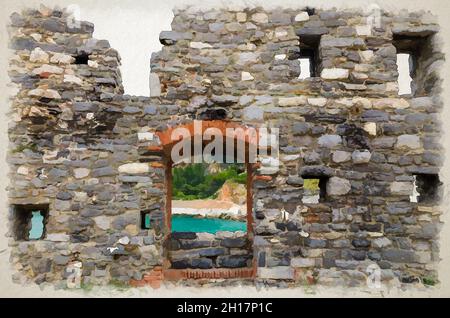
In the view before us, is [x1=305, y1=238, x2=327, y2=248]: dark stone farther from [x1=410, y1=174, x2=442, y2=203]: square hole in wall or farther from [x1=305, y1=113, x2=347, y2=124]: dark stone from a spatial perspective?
[x1=305, y1=113, x2=347, y2=124]: dark stone

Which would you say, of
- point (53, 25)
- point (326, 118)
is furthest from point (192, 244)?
point (53, 25)

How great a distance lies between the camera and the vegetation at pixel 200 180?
22344 millimetres

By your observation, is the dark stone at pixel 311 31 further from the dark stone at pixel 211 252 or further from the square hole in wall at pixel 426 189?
the dark stone at pixel 211 252

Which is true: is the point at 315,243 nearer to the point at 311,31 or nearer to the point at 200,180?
the point at 311,31

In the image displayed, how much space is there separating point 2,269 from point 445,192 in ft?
16.3

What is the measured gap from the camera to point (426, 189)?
4.34m

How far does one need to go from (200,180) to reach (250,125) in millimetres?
20038

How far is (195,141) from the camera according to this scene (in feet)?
14.4

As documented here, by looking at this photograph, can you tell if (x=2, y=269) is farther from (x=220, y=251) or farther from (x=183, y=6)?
(x=183, y=6)

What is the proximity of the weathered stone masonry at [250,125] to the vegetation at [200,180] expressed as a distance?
1708cm

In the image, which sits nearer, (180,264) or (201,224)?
(180,264)

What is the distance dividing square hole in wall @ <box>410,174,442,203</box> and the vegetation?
55.1 feet

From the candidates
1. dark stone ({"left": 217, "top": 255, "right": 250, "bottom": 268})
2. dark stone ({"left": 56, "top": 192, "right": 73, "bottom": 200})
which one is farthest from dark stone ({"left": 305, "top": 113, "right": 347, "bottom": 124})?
dark stone ({"left": 56, "top": 192, "right": 73, "bottom": 200})

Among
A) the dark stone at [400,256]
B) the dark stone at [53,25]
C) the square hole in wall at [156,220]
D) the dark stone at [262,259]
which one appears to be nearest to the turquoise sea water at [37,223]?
the square hole in wall at [156,220]
